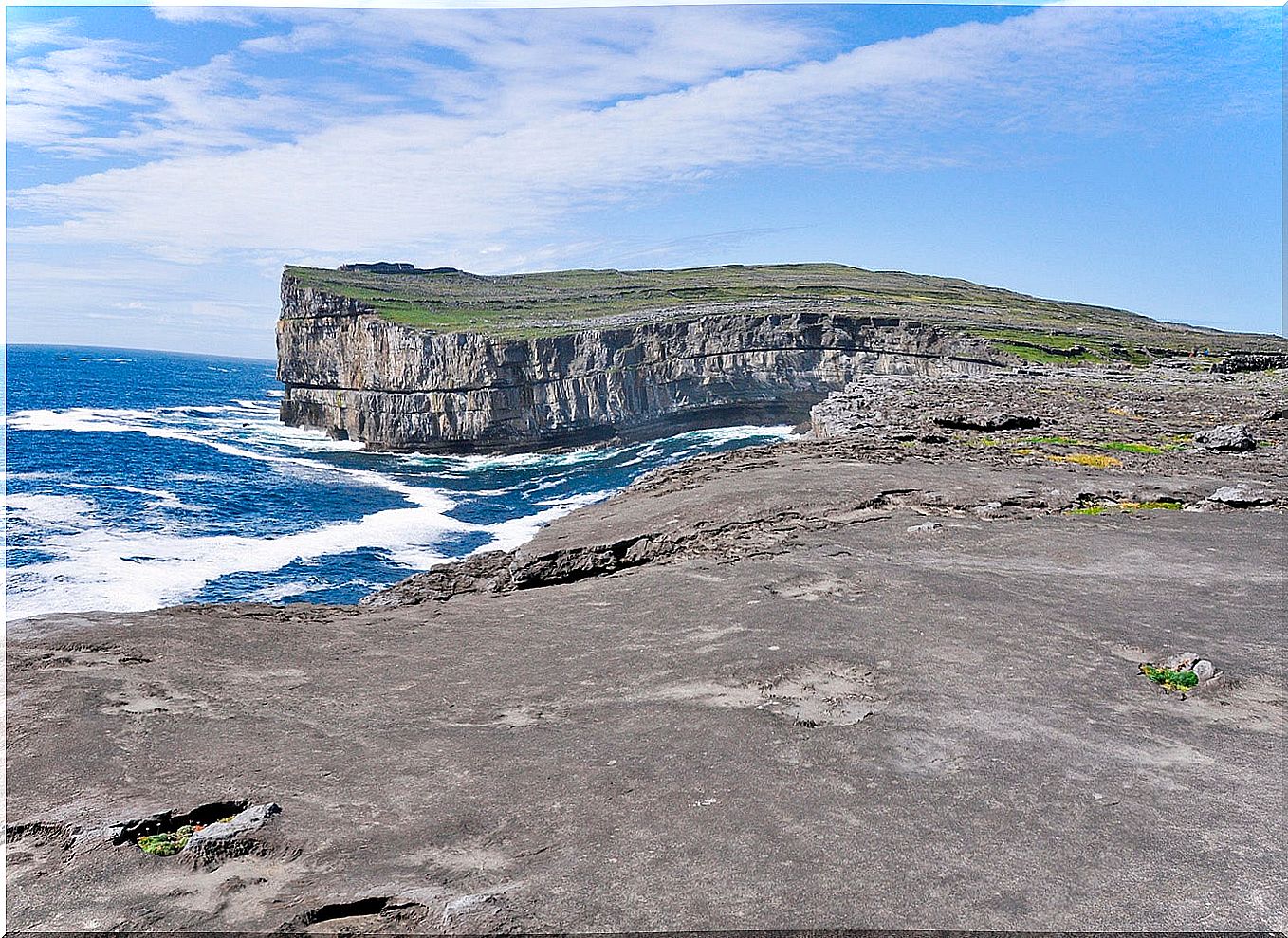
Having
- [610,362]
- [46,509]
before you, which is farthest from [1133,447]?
[46,509]

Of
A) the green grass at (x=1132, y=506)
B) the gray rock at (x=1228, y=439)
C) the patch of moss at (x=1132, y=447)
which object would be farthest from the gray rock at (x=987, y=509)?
the gray rock at (x=1228, y=439)

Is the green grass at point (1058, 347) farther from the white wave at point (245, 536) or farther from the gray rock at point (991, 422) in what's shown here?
the gray rock at point (991, 422)

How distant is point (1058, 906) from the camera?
A: 6.05 metres

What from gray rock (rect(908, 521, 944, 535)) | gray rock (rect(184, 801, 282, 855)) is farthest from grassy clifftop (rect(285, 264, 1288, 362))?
gray rock (rect(184, 801, 282, 855))

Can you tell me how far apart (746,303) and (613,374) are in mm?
19628

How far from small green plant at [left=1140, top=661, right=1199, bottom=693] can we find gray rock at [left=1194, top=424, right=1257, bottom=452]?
1983 cm

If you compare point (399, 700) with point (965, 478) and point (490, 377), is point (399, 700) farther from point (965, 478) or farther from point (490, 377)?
point (490, 377)

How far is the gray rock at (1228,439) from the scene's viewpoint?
86.2ft

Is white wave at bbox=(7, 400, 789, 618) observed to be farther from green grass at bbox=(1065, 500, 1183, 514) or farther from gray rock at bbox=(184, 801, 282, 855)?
green grass at bbox=(1065, 500, 1183, 514)

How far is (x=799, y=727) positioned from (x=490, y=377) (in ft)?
212

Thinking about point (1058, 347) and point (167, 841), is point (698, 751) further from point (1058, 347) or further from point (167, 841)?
point (1058, 347)

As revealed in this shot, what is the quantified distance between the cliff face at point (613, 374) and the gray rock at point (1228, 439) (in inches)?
1645

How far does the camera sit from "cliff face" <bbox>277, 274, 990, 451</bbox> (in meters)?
71.2

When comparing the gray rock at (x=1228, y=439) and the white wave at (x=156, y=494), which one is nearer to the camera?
the gray rock at (x=1228, y=439)
